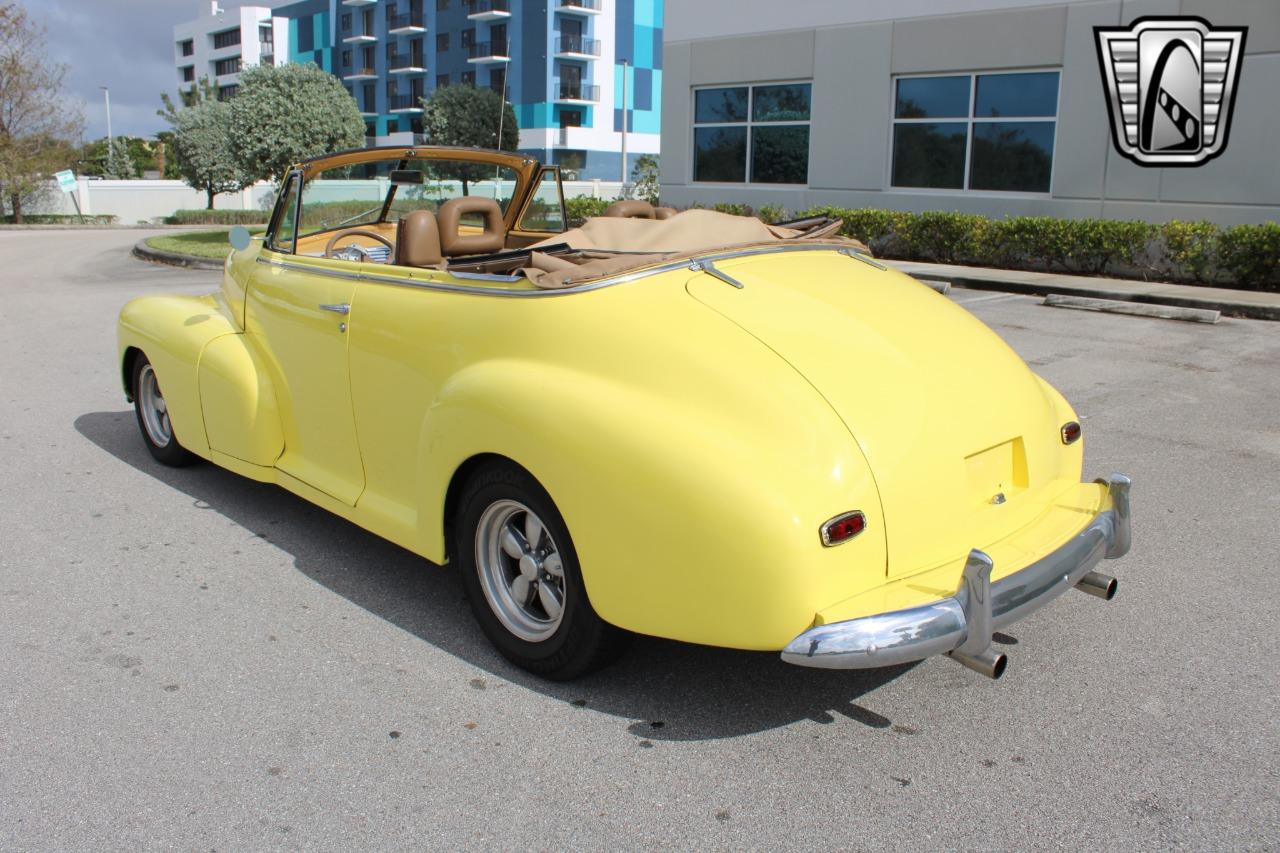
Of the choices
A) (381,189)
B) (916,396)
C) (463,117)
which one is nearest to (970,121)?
(381,189)

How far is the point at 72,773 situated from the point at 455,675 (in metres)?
1.14

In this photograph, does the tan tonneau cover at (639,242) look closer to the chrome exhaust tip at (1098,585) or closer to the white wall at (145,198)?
the chrome exhaust tip at (1098,585)

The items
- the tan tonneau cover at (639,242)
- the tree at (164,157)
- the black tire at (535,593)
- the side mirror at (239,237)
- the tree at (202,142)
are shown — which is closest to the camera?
the black tire at (535,593)

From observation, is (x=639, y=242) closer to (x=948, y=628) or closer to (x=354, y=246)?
(x=354, y=246)

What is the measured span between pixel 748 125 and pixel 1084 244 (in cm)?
763

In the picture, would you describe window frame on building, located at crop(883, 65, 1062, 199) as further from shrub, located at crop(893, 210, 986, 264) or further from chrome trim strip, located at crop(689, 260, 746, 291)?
chrome trim strip, located at crop(689, 260, 746, 291)

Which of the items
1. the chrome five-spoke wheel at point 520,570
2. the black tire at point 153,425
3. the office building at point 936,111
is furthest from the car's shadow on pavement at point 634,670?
the office building at point 936,111

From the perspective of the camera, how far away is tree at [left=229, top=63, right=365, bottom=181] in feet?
88.5

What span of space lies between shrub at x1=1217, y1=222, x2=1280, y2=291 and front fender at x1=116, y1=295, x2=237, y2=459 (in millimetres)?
13143

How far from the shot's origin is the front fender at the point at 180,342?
5078mm

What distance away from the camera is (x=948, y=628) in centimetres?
286

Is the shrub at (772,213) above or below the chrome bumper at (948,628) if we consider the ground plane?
above

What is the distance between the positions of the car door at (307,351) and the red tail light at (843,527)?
2113 mm

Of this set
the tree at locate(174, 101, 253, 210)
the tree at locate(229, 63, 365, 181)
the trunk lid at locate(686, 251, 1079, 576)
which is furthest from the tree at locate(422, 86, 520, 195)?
the trunk lid at locate(686, 251, 1079, 576)
